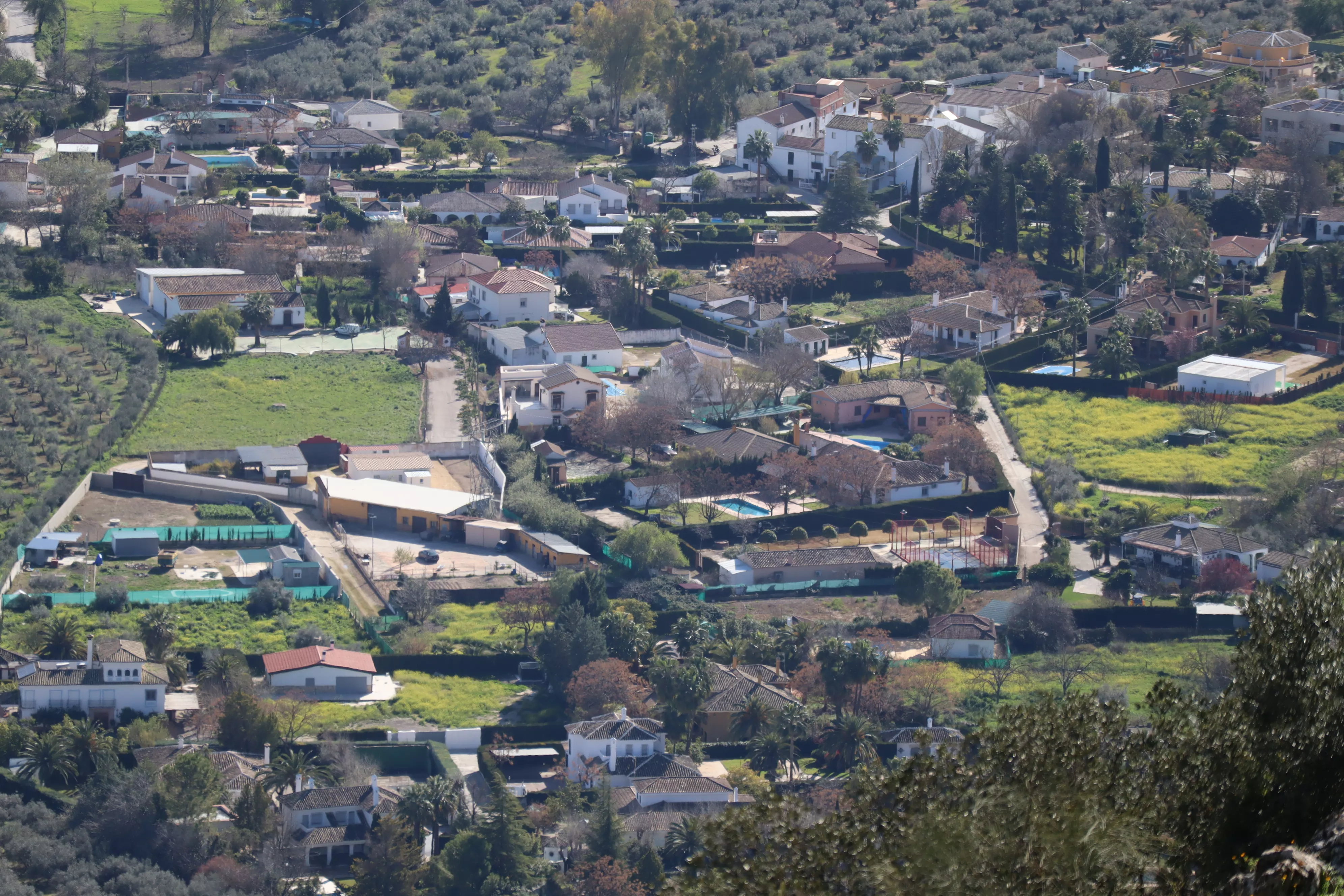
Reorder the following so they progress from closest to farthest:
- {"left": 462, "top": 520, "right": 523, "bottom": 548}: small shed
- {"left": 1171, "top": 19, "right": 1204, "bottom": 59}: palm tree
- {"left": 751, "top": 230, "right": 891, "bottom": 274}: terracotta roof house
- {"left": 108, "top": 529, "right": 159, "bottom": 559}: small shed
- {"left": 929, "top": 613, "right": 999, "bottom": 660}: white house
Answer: {"left": 929, "top": 613, "right": 999, "bottom": 660}: white house
{"left": 108, "top": 529, "right": 159, "bottom": 559}: small shed
{"left": 462, "top": 520, "right": 523, "bottom": 548}: small shed
{"left": 751, "top": 230, "right": 891, "bottom": 274}: terracotta roof house
{"left": 1171, "top": 19, "right": 1204, "bottom": 59}: palm tree

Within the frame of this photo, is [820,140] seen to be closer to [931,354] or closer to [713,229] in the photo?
[713,229]

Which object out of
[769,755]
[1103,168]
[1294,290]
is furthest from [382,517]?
[1103,168]

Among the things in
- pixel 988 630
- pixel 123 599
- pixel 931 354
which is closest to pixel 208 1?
pixel 931 354

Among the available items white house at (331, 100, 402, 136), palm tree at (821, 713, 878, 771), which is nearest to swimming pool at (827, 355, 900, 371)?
palm tree at (821, 713, 878, 771)

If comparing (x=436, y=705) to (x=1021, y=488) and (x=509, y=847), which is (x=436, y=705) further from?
(x=1021, y=488)

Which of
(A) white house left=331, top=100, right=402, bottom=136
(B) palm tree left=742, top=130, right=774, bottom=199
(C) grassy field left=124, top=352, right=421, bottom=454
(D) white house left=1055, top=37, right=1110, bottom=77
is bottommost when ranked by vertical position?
(C) grassy field left=124, top=352, right=421, bottom=454

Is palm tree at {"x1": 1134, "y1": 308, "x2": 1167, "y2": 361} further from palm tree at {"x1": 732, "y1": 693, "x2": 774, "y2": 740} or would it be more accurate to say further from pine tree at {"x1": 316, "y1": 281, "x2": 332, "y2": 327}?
pine tree at {"x1": 316, "y1": 281, "x2": 332, "y2": 327}
